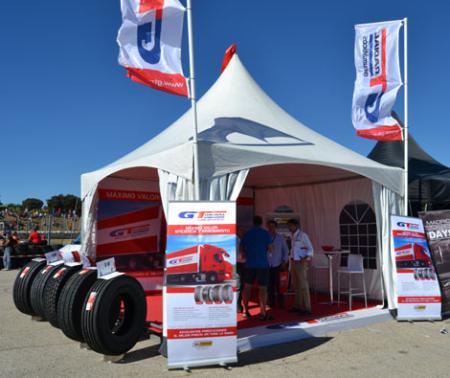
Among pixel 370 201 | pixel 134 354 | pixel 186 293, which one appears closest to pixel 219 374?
pixel 186 293

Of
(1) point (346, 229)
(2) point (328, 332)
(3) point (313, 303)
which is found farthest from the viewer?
(1) point (346, 229)

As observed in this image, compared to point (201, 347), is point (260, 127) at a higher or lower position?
higher

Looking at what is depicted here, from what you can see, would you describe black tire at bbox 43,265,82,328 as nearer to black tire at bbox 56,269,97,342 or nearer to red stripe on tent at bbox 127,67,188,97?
black tire at bbox 56,269,97,342

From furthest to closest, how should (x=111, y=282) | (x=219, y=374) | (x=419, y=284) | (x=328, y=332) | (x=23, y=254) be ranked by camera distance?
(x=23, y=254), (x=419, y=284), (x=328, y=332), (x=111, y=282), (x=219, y=374)

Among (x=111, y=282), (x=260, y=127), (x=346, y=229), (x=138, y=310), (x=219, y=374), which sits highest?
(x=260, y=127)

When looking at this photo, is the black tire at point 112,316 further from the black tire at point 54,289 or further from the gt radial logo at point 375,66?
the gt radial logo at point 375,66

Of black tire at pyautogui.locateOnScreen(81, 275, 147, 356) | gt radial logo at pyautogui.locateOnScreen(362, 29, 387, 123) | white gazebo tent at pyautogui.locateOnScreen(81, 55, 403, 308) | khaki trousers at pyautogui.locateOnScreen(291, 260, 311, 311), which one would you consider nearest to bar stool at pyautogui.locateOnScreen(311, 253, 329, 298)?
white gazebo tent at pyautogui.locateOnScreen(81, 55, 403, 308)

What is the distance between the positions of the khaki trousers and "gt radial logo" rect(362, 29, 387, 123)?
252 cm

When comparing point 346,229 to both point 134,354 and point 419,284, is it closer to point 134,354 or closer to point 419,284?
point 419,284

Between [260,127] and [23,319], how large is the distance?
186 inches

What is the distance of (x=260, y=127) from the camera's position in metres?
6.75

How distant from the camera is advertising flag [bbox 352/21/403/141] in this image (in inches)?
267

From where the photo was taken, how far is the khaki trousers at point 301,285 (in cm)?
661

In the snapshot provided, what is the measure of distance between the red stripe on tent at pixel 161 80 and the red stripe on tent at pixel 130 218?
11.7ft
